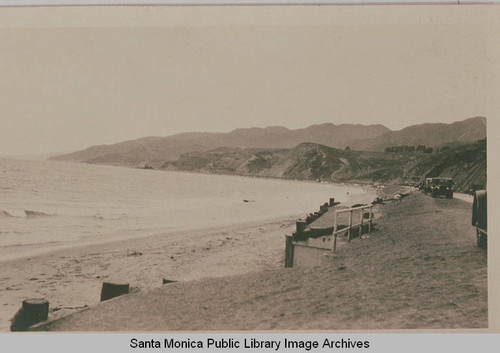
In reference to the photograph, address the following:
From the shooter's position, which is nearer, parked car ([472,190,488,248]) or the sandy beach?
parked car ([472,190,488,248])

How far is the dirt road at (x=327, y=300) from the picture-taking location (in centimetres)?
652

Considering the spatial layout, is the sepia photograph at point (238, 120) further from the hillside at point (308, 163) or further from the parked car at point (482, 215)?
the hillside at point (308, 163)

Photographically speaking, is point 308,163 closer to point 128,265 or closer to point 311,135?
point 311,135

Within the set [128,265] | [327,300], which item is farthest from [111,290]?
[128,265]

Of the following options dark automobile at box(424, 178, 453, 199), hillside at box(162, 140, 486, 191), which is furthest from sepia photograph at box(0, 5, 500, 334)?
hillside at box(162, 140, 486, 191)

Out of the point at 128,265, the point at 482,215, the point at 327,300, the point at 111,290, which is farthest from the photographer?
the point at 128,265

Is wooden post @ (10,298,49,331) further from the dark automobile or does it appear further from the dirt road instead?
the dark automobile

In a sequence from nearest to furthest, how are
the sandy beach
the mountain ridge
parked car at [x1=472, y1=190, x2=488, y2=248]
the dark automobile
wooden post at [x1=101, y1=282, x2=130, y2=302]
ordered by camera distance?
wooden post at [x1=101, y1=282, x2=130, y2=302] < parked car at [x1=472, y1=190, x2=488, y2=248] < the sandy beach < the mountain ridge < the dark automobile

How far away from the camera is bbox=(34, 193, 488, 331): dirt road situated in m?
6.52

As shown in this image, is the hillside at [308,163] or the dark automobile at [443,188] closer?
the dark automobile at [443,188]

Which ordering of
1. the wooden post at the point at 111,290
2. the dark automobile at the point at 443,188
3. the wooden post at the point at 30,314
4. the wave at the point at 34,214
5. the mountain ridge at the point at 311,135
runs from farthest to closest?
the dark automobile at the point at 443,188
the wave at the point at 34,214
the mountain ridge at the point at 311,135
the wooden post at the point at 111,290
the wooden post at the point at 30,314

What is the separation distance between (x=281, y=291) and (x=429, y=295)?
2.52m

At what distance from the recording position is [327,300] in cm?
700

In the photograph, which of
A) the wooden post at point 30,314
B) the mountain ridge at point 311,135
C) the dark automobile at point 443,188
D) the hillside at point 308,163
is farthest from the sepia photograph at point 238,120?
the hillside at point 308,163
